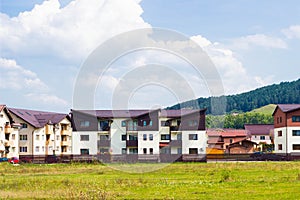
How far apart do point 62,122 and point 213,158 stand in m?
27.9

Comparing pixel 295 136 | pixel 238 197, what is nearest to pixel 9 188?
pixel 238 197

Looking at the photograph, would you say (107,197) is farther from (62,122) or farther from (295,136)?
(62,122)

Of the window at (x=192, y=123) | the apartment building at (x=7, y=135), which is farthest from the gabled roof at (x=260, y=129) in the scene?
the apartment building at (x=7, y=135)

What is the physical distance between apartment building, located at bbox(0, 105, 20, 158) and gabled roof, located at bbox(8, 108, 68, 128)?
3692 mm

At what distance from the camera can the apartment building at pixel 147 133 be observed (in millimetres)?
66312

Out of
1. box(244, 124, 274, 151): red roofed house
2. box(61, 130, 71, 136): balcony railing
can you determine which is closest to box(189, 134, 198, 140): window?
box(61, 130, 71, 136): balcony railing

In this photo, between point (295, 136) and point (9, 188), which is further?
point (295, 136)

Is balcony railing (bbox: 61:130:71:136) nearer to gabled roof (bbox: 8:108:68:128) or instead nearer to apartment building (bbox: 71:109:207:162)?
gabled roof (bbox: 8:108:68:128)

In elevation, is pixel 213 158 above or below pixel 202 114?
below

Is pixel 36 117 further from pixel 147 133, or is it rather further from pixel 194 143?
pixel 194 143

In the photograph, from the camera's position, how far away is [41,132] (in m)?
71.0

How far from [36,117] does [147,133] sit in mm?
19082

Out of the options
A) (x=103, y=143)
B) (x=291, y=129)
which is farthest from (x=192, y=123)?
(x=291, y=129)

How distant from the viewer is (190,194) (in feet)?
67.3
